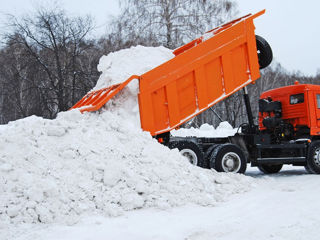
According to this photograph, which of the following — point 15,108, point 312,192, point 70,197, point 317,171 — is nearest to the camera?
point 70,197

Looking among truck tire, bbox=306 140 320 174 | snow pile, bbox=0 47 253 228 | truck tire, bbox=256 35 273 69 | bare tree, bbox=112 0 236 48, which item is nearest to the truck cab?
truck tire, bbox=306 140 320 174

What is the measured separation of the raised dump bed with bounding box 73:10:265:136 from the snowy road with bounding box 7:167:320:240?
239 cm

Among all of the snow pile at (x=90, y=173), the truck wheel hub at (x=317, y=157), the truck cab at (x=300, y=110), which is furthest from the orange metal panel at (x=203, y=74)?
the truck wheel hub at (x=317, y=157)

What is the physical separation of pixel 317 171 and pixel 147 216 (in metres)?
5.82

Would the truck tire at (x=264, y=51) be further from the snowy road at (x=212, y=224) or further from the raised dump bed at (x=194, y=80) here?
the snowy road at (x=212, y=224)

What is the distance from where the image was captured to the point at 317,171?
8727 mm

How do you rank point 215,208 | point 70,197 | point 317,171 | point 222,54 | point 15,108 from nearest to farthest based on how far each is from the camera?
point 70,197, point 215,208, point 222,54, point 317,171, point 15,108

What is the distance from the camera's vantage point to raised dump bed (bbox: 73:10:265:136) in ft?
23.0

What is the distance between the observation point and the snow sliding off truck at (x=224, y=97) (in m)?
7.11

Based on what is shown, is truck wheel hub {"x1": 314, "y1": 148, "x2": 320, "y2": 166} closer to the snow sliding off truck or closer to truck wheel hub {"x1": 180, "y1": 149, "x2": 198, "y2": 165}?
the snow sliding off truck

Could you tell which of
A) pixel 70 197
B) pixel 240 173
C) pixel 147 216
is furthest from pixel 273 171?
pixel 70 197

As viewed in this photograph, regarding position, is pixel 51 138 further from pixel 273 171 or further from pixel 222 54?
pixel 273 171

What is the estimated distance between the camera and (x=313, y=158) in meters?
8.80

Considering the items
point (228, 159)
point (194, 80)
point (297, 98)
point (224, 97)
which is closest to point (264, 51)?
point (297, 98)
